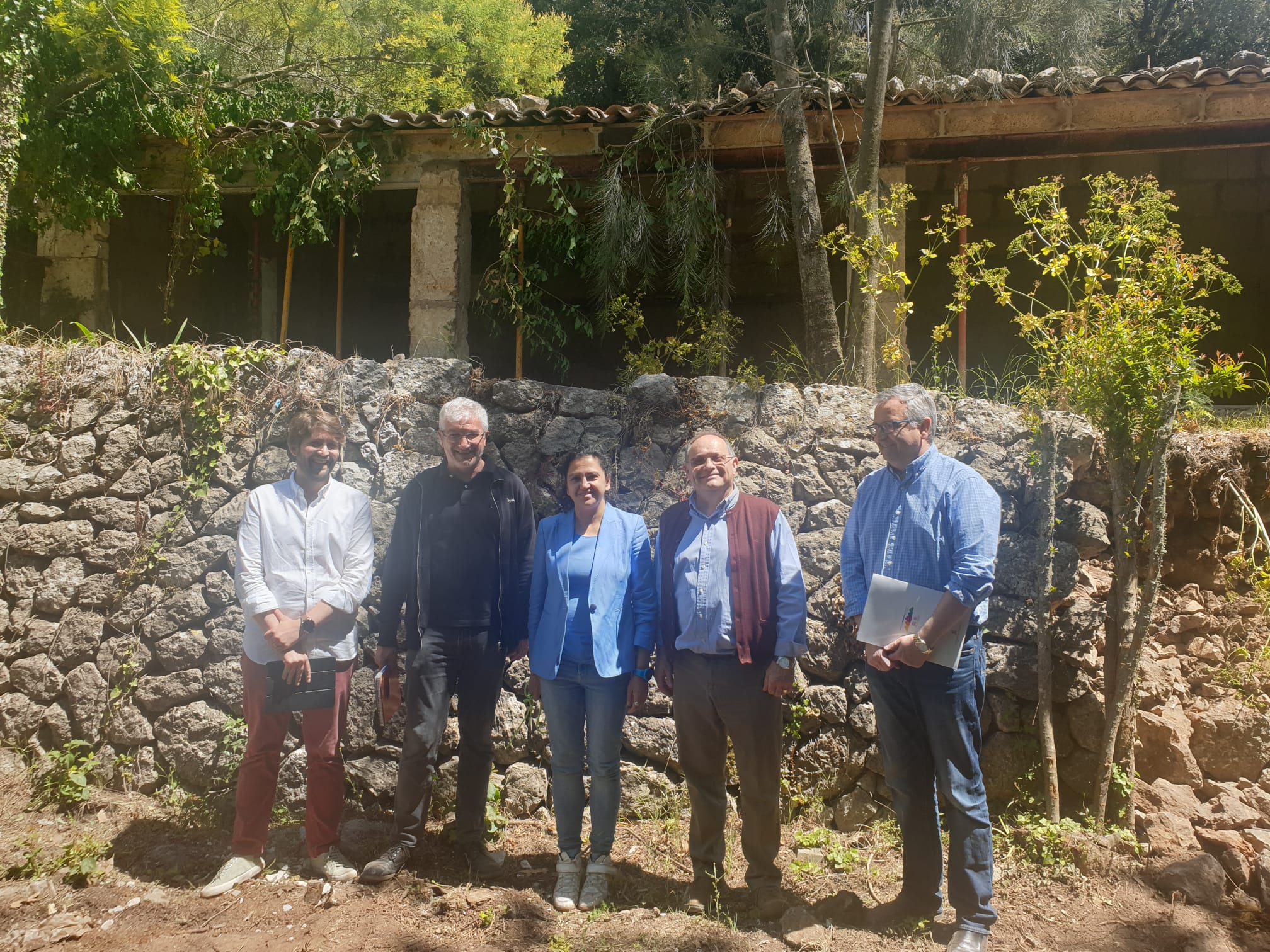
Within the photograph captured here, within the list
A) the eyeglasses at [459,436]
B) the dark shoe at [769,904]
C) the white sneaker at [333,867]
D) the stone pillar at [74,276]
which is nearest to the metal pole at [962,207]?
the eyeglasses at [459,436]

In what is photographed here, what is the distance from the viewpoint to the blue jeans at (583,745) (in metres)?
3.58

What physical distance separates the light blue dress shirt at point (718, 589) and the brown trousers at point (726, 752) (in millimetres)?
102

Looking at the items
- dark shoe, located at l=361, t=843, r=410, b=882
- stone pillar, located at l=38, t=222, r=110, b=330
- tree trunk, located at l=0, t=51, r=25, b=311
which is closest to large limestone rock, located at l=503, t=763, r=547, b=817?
dark shoe, located at l=361, t=843, r=410, b=882

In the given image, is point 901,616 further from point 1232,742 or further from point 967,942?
point 1232,742

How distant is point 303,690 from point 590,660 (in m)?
1.21

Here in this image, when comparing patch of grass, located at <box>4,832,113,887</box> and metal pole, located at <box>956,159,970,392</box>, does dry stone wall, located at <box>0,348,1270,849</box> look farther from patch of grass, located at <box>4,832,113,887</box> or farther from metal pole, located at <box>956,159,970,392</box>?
metal pole, located at <box>956,159,970,392</box>

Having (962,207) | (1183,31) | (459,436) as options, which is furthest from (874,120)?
(1183,31)

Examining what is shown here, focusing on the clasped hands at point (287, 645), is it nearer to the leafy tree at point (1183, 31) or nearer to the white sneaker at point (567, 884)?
the white sneaker at point (567, 884)

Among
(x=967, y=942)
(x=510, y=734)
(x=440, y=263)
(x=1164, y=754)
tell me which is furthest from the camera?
(x=440, y=263)

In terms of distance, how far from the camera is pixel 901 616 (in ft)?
10.6

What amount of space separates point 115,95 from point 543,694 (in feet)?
23.3

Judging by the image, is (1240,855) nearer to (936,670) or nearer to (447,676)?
(936,670)

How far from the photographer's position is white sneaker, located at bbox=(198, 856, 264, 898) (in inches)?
142

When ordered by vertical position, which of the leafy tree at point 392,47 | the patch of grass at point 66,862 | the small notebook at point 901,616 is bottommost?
the patch of grass at point 66,862
